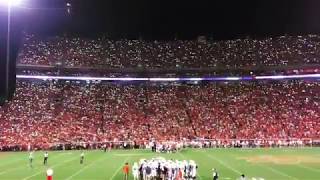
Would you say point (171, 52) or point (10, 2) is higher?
point (171, 52)

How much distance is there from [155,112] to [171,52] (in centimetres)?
1408

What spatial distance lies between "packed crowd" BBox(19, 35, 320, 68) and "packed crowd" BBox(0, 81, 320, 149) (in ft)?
10.5

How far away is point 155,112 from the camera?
68000mm

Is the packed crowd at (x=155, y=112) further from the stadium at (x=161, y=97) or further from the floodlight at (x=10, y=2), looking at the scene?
the floodlight at (x=10, y=2)

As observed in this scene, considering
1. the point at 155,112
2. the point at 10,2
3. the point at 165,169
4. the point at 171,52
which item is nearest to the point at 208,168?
the point at 165,169

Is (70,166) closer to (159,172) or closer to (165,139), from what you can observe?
(159,172)

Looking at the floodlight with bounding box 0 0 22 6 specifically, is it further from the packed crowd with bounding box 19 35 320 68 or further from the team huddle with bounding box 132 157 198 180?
the packed crowd with bounding box 19 35 320 68

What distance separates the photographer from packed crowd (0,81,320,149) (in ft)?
199

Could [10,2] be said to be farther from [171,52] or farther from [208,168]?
[171,52]

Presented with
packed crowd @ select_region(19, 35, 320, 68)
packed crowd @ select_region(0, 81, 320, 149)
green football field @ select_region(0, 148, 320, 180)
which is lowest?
green football field @ select_region(0, 148, 320, 180)

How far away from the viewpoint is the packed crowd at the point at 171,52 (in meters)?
75.6

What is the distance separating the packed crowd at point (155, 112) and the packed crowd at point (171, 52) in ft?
10.5

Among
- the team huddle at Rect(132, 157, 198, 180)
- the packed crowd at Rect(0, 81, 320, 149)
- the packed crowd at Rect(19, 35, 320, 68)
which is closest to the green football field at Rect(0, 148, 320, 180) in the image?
the team huddle at Rect(132, 157, 198, 180)

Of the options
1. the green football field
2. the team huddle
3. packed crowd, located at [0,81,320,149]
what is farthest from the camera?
packed crowd, located at [0,81,320,149]
